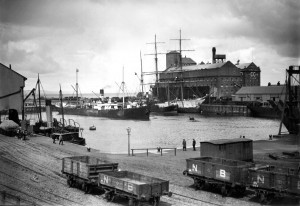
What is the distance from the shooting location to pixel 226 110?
129m

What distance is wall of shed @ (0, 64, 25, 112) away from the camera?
147ft

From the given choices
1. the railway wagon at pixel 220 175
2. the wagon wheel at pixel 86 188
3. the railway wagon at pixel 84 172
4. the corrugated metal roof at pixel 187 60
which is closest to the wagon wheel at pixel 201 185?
the railway wagon at pixel 220 175

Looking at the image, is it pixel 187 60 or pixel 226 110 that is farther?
pixel 187 60

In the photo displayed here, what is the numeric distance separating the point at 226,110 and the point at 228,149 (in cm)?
10396

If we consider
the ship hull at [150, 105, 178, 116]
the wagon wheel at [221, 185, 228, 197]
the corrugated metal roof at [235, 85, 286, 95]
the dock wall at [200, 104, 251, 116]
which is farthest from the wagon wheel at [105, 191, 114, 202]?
the ship hull at [150, 105, 178, 116]

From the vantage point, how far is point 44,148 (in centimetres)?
3538

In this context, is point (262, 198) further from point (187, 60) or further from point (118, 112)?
point (187, 60)

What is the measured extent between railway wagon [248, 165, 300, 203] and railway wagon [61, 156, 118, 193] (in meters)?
8.06

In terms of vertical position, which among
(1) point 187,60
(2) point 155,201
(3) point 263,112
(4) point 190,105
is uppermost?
(1) point 187,60

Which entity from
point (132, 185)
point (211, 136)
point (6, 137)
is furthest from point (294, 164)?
point (211, 136)

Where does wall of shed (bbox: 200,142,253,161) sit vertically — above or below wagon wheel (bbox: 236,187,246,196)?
above

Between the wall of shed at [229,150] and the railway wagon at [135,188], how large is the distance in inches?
364

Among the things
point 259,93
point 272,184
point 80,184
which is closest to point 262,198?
point 272,184

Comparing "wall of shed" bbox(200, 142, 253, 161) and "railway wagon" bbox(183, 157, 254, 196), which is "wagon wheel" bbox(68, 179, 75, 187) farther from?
"wall of shed" bbox(200, 142, 253, 161)
